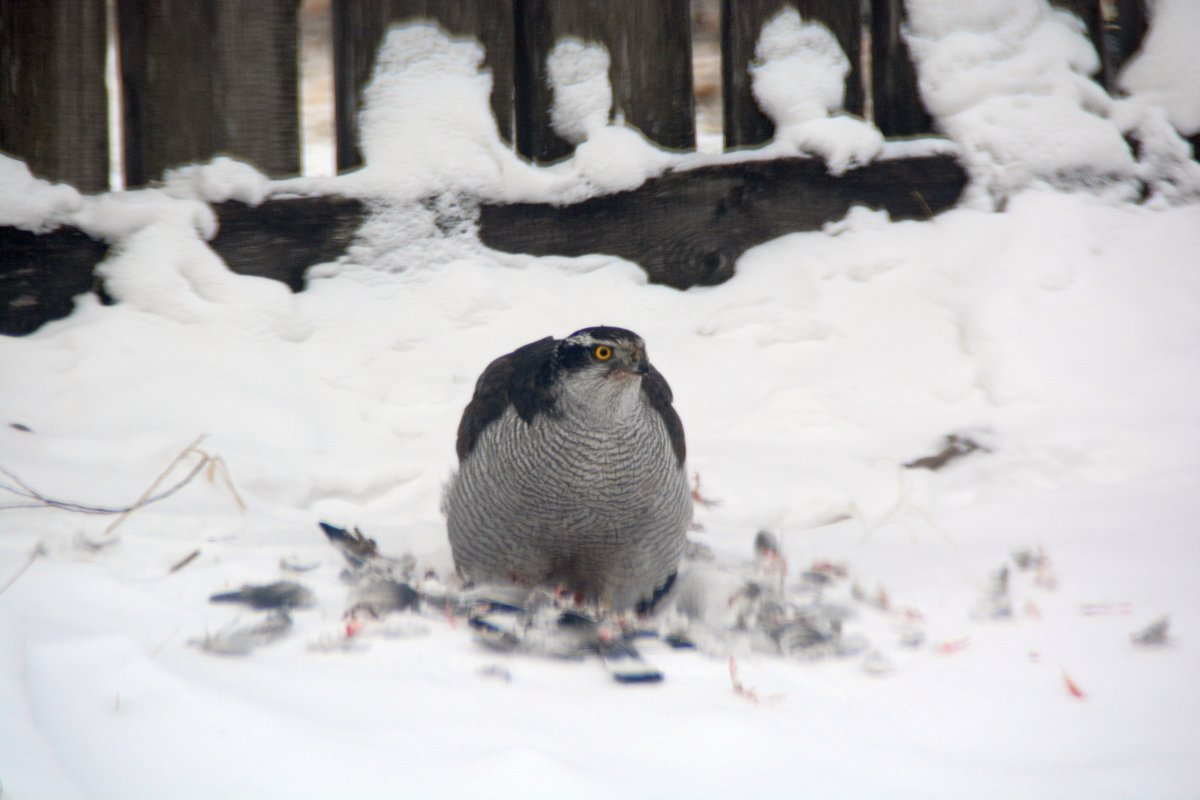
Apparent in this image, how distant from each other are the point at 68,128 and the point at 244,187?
628 mm

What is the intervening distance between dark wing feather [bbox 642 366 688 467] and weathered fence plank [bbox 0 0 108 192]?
2.25 m

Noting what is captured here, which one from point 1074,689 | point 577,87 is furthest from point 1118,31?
point 1074,689

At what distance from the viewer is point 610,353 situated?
2588mm

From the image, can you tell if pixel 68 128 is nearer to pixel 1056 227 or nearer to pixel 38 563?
pixel 38 563

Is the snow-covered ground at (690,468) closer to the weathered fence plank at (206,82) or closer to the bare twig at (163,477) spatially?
the bare twig at (163,477)

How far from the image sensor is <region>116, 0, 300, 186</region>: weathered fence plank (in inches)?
154

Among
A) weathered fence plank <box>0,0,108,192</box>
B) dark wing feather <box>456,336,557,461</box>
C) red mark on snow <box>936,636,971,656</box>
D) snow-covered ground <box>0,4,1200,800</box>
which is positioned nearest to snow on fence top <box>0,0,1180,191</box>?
weathered fence plank <box>0,0,108,192</box>

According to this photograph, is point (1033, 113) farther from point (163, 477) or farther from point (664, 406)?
point (163, 477)

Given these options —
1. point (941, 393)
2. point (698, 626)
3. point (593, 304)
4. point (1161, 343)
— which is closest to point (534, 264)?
point (593, 304)

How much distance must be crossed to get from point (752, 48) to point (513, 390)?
2.27m

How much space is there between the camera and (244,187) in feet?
12.9

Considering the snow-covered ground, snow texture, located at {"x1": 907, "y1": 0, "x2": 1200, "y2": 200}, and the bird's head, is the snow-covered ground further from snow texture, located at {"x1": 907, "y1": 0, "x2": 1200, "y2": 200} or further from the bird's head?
the bird's head

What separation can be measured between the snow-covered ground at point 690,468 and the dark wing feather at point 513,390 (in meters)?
0.42

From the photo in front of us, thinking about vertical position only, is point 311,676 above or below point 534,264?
below
